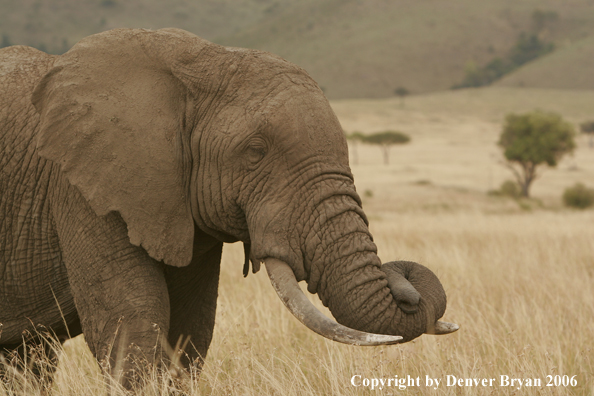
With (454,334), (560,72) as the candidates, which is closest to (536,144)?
(454,334)

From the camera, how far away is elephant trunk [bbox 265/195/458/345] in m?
3.12

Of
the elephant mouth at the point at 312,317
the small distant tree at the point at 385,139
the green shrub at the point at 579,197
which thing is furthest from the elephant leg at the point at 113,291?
the small distant tree at the point at 385,139

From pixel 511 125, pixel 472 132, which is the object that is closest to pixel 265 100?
pixel 511 125

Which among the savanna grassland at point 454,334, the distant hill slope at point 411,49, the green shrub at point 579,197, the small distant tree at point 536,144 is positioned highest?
the distant hill slope at point 411,49

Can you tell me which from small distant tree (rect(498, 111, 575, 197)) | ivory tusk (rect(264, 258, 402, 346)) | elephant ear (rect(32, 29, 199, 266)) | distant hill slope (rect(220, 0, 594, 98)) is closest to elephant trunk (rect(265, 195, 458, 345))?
ivory tusk (rect(264, 258, 402, 346))

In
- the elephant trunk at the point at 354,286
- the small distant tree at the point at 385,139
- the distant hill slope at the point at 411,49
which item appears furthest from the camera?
the distant hill slope at the point at 411,49

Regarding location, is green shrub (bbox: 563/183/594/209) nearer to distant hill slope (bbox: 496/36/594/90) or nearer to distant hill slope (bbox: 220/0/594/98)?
distant hill slope (bbox: 496/36/594/90)

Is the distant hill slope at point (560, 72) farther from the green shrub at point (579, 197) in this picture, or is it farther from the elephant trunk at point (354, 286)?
the elephant trunk at point (354, 286)

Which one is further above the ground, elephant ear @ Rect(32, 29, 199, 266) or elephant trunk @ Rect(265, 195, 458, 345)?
elephant ear @ Rect(32, 29, 199, 266)

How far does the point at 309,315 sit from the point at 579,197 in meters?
30.0

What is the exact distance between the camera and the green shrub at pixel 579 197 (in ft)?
99.0

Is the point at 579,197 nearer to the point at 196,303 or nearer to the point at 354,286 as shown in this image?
the point at 196,303

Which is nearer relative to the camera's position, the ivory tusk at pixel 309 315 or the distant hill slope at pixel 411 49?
the ivory tusk at pixel 309 315

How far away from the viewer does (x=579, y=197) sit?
99.7ft
